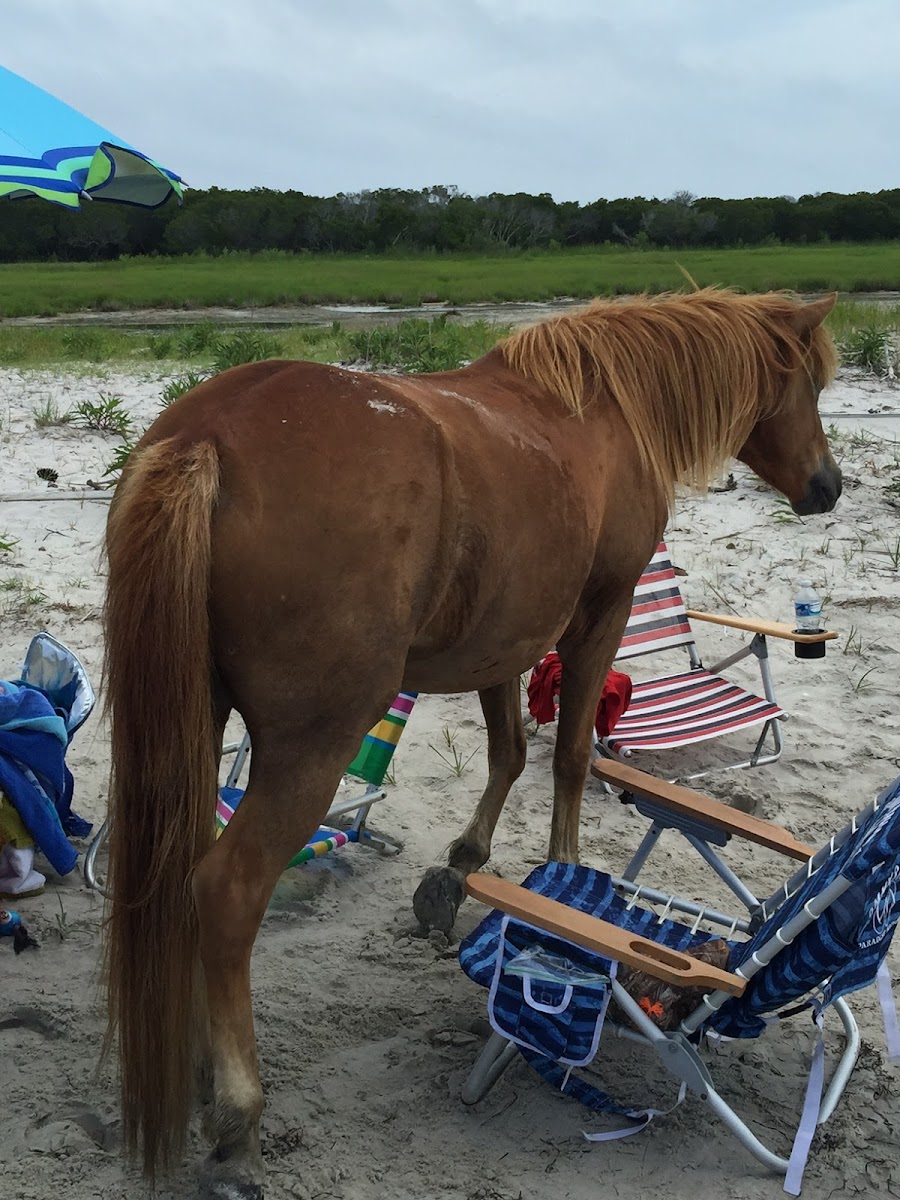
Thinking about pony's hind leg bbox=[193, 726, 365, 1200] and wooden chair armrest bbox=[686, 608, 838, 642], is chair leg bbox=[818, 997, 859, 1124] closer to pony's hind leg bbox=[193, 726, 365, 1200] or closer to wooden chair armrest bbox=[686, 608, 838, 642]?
pony's hind leg bbox=[193, 726, 365, 1200]

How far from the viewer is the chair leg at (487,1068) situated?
2.38 meters

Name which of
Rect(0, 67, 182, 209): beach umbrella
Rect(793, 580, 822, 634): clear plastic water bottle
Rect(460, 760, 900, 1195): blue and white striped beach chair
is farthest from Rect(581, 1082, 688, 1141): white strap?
Rect(0, 67, 182, 209): beach umbrella

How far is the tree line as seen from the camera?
41281 mm

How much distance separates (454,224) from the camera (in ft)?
147

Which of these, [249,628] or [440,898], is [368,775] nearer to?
[440,898]

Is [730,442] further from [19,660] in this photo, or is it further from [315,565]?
[19,660]

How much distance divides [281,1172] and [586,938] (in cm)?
81

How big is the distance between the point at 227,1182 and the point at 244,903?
→ 0.56 metres

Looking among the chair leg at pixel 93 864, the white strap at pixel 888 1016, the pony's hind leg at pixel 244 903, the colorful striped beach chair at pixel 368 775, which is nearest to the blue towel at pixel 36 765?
the chair leg at pixel 93 864

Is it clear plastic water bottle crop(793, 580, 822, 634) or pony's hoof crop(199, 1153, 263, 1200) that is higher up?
clear plastic water bottle crop(793, 580, 822, 634)

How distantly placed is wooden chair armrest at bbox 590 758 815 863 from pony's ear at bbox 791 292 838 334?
163 cm

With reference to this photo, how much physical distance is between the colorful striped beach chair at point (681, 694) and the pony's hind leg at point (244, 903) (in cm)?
208

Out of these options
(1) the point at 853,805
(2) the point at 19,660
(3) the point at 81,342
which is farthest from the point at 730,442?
(3) the point at 81,342

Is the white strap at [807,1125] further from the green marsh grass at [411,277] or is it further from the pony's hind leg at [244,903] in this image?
the green marsh grass at [411,277]
